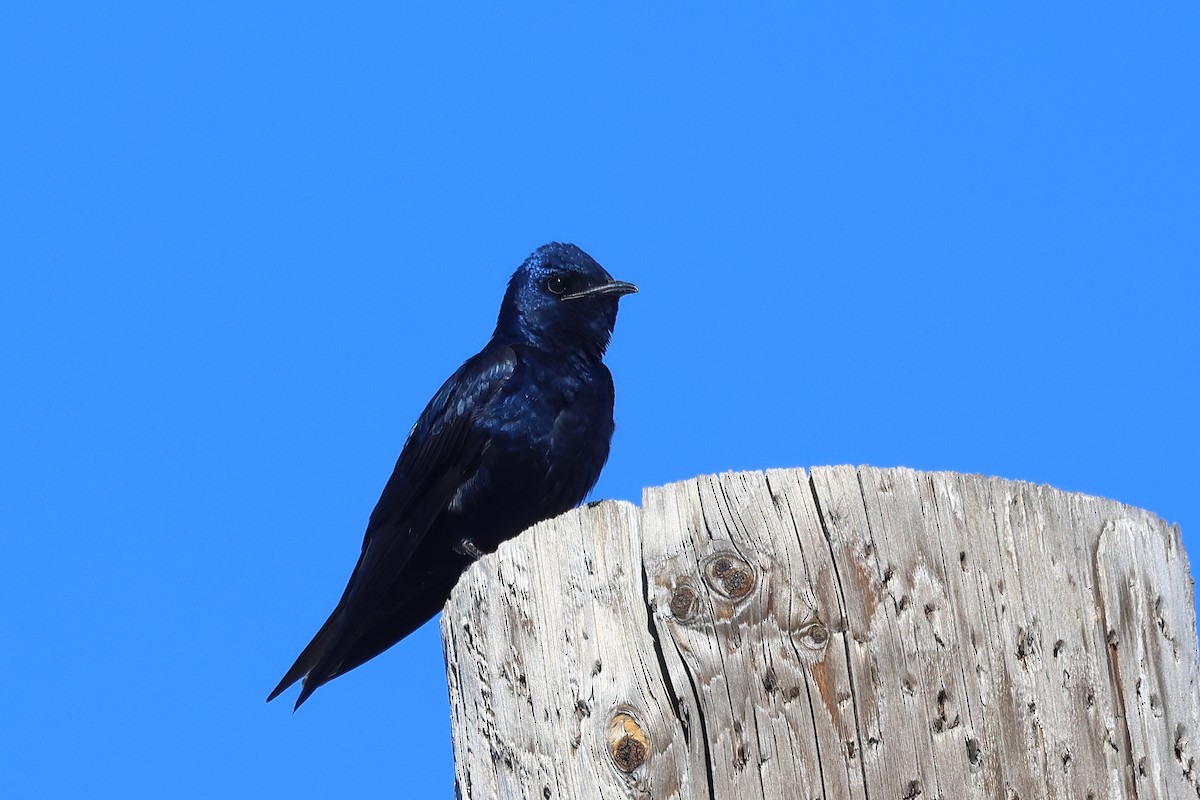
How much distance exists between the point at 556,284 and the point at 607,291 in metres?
0.25

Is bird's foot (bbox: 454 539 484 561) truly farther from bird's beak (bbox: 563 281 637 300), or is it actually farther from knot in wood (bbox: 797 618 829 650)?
knot in wood (bbox: 797 618 829 650)

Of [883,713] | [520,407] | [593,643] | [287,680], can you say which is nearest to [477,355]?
[520,407]

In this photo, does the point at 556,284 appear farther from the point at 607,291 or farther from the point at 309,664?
the point at 309,664

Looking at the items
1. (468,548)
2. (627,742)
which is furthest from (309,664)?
(627,742)

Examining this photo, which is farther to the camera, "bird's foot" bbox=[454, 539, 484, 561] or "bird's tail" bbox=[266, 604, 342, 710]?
"bird's foot" bbox=[454, 539, 484, 561]

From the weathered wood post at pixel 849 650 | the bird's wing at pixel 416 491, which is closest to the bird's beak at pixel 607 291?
the bird's wing at pixel 416 491

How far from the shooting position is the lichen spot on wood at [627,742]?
246 centimetres

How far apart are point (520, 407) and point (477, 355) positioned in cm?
44

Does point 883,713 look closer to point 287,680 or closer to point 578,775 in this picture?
point 578,775

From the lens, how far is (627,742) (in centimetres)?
248

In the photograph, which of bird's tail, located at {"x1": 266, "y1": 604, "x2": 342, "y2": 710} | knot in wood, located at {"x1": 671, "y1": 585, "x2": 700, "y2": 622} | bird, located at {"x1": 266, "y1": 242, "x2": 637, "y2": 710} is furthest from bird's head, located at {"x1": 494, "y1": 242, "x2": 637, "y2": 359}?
knot in wood, located at {"x1": 671, "y1": 585, "x2": 700, "y2": 622}

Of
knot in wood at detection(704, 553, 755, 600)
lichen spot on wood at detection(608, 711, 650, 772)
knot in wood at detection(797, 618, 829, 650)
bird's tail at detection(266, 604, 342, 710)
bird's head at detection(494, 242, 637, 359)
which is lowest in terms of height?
lichen spot on wood at detection(608, 711, 650, 772)

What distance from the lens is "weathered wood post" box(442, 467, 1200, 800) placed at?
2375 mm

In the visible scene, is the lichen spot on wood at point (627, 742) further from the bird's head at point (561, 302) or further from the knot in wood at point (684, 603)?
the bird's head at point (561, 302)
